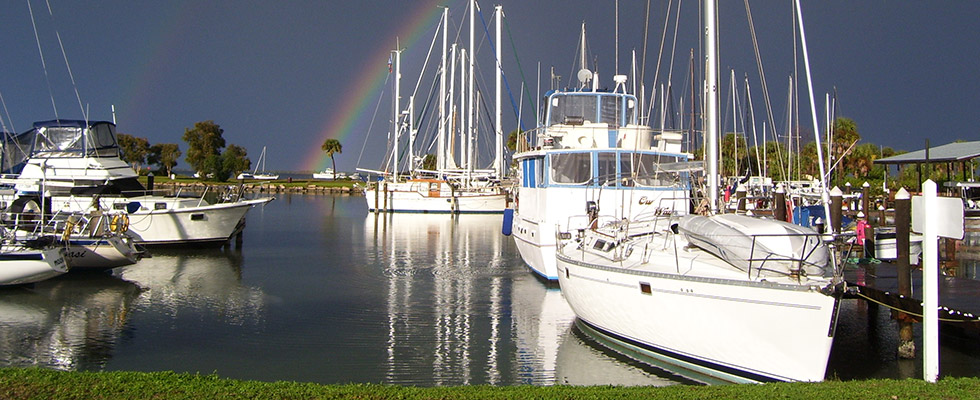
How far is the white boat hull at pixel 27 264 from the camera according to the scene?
64.4 ft

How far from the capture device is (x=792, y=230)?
501 inches

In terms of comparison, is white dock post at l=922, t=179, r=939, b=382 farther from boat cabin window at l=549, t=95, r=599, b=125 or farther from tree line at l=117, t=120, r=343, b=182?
tree line at l=117, t=120, r=343, b=182

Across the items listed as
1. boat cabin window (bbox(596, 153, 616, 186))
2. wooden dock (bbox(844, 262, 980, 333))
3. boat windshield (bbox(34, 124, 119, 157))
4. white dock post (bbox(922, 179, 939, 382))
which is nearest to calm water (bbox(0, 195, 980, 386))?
wooden dock (bbox(844, 262, 980, 333))

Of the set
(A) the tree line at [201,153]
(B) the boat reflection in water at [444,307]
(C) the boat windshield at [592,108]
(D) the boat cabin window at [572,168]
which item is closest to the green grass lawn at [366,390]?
(B) the boat reflection in water at [444,307]

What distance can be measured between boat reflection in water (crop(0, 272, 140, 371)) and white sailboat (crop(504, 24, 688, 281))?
11.0 m

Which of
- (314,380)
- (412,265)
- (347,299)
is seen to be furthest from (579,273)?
(412,265)

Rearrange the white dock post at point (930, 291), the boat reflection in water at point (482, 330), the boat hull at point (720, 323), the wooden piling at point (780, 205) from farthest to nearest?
the wooden piling at point (780, 205), the boat reflection in water at point (482, 330), the boat hull at point (720, 323), the white dock post at point (930, 291)

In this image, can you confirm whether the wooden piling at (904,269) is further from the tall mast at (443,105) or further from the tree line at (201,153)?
the tree line at (201,153)

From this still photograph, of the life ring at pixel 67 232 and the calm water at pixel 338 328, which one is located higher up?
the life ring at pixel 67 232

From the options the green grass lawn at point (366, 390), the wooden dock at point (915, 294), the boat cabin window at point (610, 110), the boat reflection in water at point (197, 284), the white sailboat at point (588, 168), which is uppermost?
the boat cabin window at point (610, 110)

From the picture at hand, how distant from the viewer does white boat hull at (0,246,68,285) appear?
19641 mm

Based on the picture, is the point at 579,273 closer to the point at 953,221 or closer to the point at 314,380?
the point at 314,380

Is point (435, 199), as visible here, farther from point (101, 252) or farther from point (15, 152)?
point (101, 252)

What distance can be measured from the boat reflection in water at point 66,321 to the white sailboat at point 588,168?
11.0 m
